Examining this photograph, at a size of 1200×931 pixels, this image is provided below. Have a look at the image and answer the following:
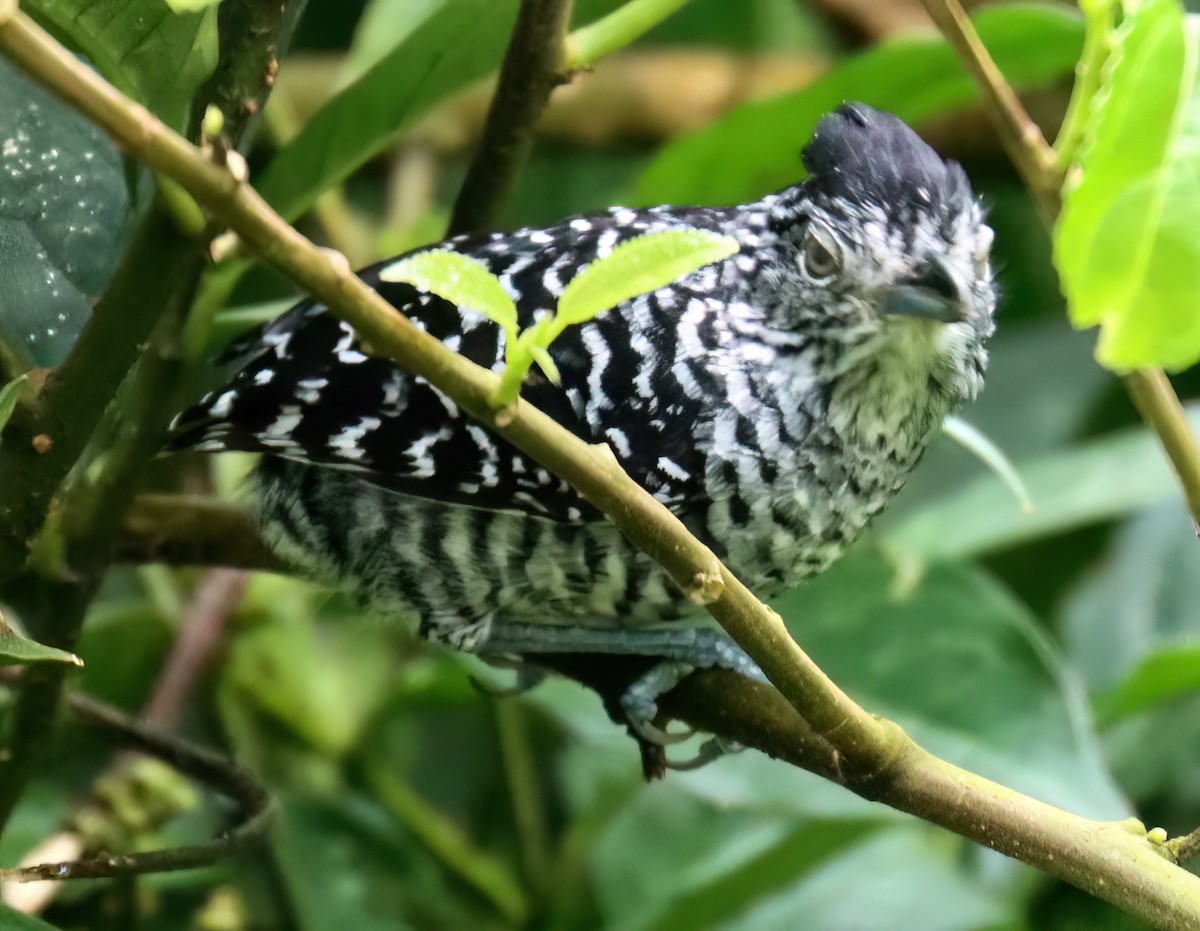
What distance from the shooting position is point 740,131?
165 centimetres

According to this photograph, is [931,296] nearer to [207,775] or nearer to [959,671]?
[959,671]

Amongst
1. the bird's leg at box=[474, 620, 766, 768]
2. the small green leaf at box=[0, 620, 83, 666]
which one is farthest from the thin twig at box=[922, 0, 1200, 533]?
the small green leaf at box=[0, 620, 83, 666]

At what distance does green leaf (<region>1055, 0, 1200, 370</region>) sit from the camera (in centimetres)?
48

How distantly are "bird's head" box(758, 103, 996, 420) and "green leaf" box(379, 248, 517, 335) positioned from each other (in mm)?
445

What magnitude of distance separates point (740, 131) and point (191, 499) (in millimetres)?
788

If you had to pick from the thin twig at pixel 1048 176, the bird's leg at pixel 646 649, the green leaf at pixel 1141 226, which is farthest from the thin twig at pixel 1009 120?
the bird's leg at pixel 646 649

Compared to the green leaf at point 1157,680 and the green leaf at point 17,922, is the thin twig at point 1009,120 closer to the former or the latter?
the green leaf at point 17,922

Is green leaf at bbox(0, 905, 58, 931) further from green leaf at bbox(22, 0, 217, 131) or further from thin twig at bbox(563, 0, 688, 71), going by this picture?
thin twig at bbox(563, 0, 688, 71)

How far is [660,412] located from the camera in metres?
1.14

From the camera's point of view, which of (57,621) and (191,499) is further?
(191,499)

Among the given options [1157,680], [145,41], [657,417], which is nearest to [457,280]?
[145,41]

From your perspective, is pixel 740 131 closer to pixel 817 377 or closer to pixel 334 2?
pixel 817 377

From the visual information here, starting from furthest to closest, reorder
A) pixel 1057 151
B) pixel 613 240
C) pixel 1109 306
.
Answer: pixel 613 240
pixel 1057 151
pixel 1109 306

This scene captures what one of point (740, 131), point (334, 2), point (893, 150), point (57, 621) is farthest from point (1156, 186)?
point (334, 2)
